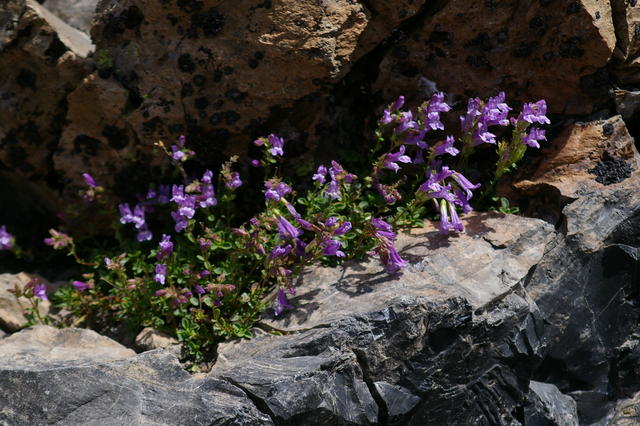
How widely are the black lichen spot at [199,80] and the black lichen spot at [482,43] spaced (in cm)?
222

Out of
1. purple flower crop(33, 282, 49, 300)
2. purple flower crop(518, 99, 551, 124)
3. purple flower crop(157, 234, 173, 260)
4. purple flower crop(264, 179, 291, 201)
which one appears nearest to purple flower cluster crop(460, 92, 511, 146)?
purple flower crop(518, 99, 551, 124)

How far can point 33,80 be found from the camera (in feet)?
19.2

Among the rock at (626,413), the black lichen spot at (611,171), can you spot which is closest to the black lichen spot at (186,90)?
the black lichen spot at (611,171)

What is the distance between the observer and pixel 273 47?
5188 millimetres

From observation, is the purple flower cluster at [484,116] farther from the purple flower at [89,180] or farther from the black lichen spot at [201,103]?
the purple flower at [89,180]

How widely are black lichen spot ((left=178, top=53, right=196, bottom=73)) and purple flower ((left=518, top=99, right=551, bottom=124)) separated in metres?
2.68

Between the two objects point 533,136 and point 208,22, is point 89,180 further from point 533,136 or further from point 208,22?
point 533,136

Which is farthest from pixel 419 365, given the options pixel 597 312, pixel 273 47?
pixel 273 47

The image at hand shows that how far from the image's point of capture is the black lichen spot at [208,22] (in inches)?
208

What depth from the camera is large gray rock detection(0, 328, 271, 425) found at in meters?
4.06

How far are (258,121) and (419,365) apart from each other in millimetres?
2416

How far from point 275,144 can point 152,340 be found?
1.81 meters

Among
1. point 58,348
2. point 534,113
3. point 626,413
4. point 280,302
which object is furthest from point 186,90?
point 626,413

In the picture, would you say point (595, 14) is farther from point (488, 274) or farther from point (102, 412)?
point (102, 412)
